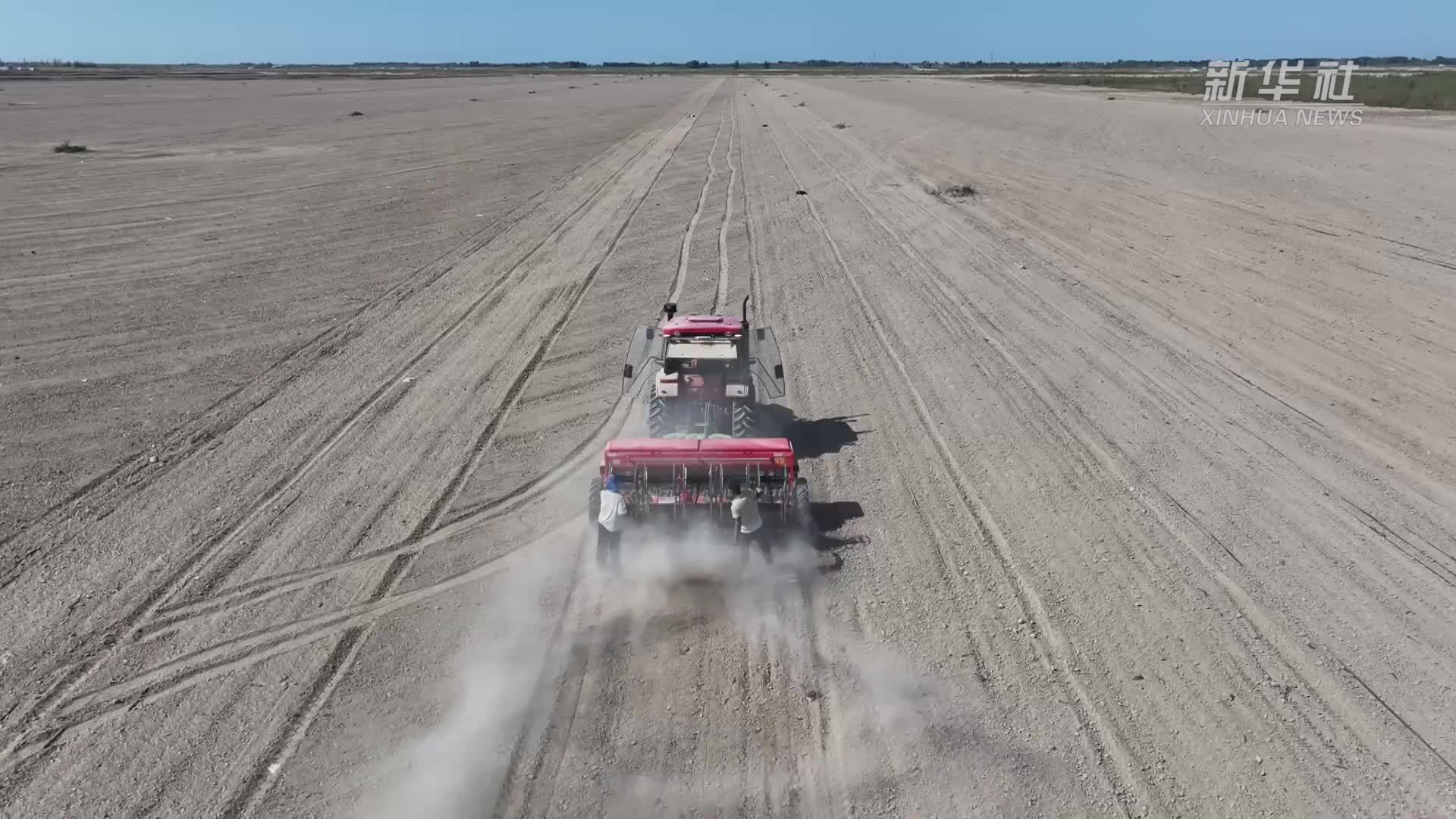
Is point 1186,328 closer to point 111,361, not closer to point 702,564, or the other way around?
point 702,564

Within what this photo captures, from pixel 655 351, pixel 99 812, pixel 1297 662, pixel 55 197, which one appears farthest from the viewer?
pixel 55 197

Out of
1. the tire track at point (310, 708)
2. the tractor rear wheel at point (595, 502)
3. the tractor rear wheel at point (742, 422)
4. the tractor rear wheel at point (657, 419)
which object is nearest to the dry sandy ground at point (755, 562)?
the tire track at point (310, 708)

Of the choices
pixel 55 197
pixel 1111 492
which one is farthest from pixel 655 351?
pixel 55 197

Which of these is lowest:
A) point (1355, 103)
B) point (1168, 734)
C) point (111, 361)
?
point (1168, 734)

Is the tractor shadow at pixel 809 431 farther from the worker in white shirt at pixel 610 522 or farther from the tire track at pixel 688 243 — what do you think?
the tire track at pixel 688 243

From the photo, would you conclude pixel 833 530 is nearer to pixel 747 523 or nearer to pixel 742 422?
pixel 747 523
